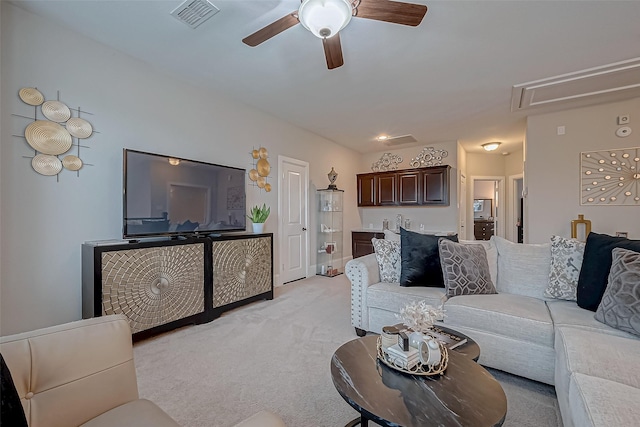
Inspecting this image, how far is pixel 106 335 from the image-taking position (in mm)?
1070

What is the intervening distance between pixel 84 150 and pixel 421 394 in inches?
122

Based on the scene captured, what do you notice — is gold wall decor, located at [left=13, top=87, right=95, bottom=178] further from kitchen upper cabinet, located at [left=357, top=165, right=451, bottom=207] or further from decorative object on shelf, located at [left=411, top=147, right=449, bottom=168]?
decorative object on shelf, located at [left=411, top=147, right=449, bottom=168]

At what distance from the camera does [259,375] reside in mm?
1988

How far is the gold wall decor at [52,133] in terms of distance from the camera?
2.17m

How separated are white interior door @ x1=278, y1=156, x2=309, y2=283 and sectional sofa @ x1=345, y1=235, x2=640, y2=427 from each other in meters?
2.12

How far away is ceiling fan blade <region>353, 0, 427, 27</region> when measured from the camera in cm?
163

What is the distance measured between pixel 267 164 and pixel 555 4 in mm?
3445

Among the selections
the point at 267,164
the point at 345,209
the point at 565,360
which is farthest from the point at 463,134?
the point at 565,360

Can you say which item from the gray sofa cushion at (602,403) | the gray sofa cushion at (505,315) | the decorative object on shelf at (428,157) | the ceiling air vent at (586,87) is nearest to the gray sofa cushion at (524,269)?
the gray sofa cushion at (505,315)

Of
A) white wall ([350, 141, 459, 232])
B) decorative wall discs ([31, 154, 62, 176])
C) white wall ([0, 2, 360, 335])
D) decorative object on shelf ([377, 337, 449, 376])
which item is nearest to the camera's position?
decorative object on shelf ([377, 337, 449, 376])

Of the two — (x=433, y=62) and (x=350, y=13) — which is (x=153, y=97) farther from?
(x=433, y=62)

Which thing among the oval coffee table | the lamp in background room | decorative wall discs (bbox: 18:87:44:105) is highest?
the lamp in background room

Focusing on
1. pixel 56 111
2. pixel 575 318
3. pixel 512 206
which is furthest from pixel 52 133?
pixel 512 206

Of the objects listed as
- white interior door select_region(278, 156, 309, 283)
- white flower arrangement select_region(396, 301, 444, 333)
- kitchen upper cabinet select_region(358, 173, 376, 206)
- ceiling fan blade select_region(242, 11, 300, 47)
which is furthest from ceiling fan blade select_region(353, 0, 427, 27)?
kitchen upper cabinet select_region(358, 173, 376, 206)
